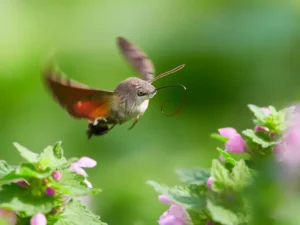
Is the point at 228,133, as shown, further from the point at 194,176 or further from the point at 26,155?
the point at 26,155

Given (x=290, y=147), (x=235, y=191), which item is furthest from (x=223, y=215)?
(x=290, y=147)

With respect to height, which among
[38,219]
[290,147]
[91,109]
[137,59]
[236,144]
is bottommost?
[38,219]

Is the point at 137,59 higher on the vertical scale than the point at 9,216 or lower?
higher

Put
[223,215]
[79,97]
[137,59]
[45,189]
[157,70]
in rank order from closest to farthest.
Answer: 1. [223,215]
2. [45,189]
3. [79,97]
4. [137,59]
5. [157,70]

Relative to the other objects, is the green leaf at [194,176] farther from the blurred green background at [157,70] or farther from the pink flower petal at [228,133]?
the blurred green background at [157,70]

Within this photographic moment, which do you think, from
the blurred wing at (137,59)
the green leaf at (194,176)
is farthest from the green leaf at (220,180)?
the blurred wing at (137,59)

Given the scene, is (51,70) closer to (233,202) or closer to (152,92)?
(152,92)

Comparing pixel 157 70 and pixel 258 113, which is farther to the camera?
pixel 157 70
